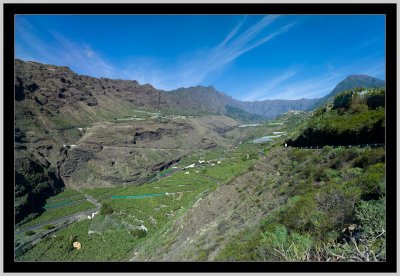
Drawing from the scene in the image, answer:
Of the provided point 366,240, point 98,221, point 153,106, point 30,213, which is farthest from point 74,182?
point 153,106

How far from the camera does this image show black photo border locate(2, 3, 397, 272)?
3.47 metres

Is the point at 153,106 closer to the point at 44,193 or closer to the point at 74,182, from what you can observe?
the point at 74,182

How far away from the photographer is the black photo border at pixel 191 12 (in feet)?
11.4

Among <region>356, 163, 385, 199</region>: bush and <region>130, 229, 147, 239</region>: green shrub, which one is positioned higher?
<region>356, 163, 385, 199</region>: bush

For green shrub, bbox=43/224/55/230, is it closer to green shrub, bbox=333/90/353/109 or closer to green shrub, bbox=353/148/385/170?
green shrub, bbox=333/90/353/109

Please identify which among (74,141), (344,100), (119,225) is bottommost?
(119,225)

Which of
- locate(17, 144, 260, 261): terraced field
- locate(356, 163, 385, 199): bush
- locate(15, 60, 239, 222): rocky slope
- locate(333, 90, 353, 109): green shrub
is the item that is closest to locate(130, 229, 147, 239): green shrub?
locate(17, 144, 260, 261): terraced field

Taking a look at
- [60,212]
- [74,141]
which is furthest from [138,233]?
[74,141]

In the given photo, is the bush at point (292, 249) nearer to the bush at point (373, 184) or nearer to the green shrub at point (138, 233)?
the bush at point (373, 184)

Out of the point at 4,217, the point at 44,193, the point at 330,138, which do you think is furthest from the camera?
the point at 44,193

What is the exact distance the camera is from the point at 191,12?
3812mm

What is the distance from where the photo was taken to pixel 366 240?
380 cm

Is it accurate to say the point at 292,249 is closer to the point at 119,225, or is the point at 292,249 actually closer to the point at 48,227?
the point at 119,225

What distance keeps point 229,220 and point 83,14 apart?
758 centimetres
